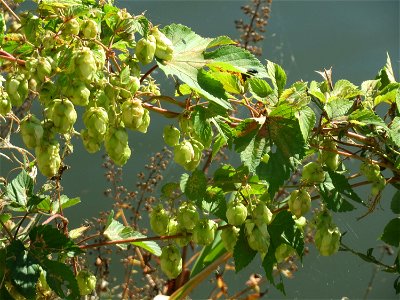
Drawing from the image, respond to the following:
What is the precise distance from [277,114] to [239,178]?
0.15m

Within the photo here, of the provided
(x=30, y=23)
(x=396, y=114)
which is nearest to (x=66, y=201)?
(x=30, y=23)

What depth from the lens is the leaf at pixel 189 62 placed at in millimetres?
788

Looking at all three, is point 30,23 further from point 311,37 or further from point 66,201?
point 311,37

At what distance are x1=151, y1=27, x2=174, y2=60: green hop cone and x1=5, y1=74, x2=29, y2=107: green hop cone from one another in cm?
Answer: 15

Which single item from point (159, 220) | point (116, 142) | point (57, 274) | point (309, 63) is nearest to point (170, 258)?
point (159, 220)

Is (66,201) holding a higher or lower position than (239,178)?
lower

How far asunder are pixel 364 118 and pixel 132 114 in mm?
321

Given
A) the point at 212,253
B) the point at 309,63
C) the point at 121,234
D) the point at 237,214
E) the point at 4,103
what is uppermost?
the point at 309,63

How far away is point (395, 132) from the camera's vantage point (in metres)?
0.92

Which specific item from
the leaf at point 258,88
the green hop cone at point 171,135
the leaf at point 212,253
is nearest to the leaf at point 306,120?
the leaf at point 258,88

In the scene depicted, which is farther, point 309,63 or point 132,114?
point 309,63

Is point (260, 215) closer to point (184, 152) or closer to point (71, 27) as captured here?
point (184, 152)

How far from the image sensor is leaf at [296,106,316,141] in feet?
2.65

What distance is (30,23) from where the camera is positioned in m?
0.83
